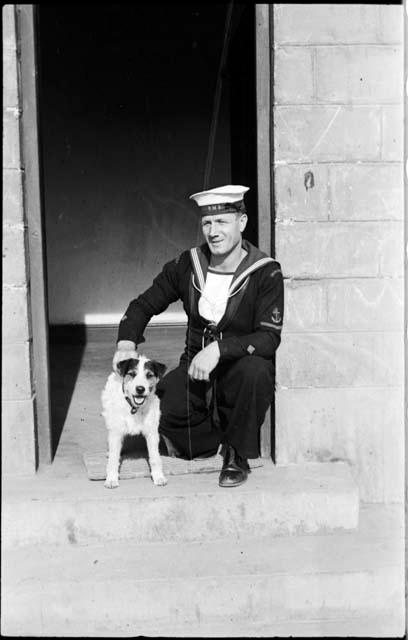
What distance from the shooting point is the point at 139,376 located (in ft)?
12.7

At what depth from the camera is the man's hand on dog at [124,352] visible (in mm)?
3977

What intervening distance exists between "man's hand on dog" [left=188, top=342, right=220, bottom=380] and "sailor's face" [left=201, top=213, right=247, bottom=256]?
1.61 ft

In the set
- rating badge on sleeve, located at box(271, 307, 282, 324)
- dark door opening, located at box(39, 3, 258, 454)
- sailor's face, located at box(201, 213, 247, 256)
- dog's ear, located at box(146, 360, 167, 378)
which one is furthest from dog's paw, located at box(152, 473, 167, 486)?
dark door opening, located at box(39, 3, 258, 454)

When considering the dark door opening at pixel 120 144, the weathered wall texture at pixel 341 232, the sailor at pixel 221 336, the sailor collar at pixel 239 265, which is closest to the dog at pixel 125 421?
the sailor at pixel 221 336

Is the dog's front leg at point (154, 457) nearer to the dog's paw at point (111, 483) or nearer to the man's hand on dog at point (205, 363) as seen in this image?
the dog's paw at point (111, 483)

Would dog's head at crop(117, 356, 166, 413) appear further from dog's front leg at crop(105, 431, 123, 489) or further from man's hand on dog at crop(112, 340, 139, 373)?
dog's front leg at crop(105, 431, 123, 489)

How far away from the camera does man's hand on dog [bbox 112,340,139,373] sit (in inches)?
157

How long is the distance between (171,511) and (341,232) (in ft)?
5.30

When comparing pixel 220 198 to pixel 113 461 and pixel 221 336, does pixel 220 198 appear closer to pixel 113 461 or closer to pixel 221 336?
pixel 221 336

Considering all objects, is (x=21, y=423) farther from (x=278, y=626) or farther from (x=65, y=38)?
(x=65, y=38)

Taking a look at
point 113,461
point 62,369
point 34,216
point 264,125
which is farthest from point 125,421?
point 62,369

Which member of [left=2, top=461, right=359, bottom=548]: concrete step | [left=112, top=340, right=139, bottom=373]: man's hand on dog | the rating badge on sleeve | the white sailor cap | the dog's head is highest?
the white sailor cap

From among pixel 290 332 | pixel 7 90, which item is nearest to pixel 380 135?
pixel 290 332

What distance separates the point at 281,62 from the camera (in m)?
4.20
